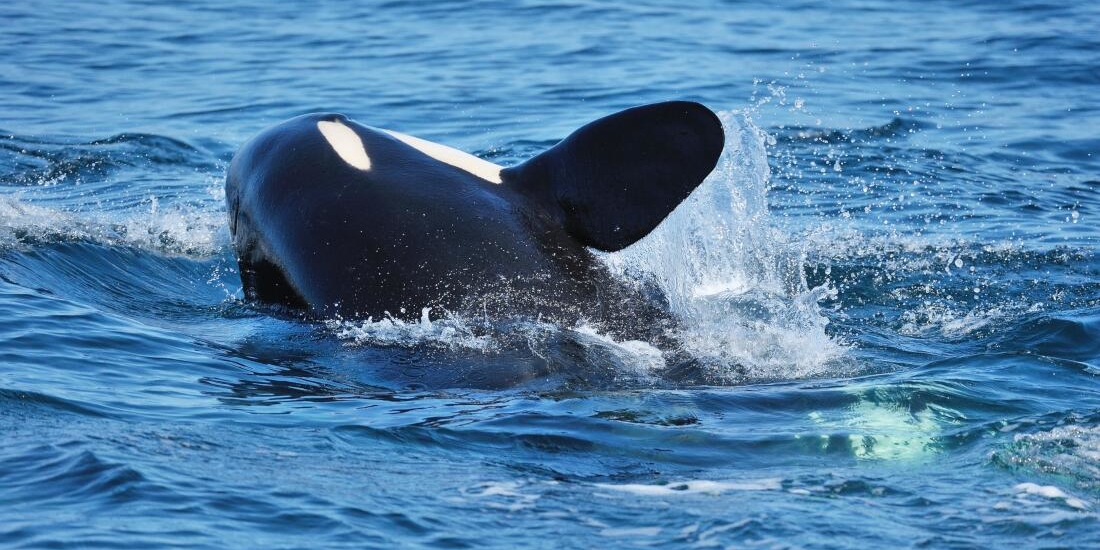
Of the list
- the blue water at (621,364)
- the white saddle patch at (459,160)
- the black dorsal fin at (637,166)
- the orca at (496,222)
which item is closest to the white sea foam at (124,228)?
the blue water at (621,364)

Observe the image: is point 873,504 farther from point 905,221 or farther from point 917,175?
point 917,175

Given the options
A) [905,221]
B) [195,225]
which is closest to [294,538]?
[195,225]

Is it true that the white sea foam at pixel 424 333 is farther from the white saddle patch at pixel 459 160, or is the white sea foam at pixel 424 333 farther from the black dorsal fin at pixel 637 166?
the white saddle patch at pixel 459 160

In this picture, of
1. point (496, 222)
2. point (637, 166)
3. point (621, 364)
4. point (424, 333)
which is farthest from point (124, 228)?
point (621, 364)

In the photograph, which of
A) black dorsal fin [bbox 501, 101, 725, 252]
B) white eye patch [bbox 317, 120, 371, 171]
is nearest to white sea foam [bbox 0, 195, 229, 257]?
white eye patch [bbox 317, 120, 371, 171]

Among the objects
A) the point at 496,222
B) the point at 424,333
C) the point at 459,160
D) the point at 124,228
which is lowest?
the point at 124,228

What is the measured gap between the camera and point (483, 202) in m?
8.74

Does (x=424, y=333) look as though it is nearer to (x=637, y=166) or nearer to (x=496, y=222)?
(x=496, y=222)

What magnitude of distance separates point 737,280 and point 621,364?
3.65m

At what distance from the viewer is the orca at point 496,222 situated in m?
8.39

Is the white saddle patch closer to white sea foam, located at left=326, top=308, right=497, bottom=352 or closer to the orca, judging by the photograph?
the orca

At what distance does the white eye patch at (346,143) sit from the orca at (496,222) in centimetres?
→ 1

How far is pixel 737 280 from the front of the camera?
1141 centimetres

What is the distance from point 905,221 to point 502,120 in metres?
7.85
